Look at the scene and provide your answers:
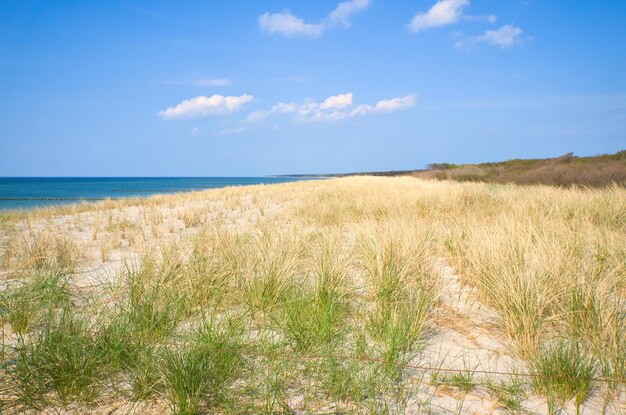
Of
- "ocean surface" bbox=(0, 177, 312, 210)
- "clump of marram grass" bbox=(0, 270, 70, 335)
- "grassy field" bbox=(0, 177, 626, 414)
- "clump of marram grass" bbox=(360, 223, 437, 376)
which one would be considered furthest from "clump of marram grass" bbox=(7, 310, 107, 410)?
"ocean surface" bbox=(0, 177, 312, 210)

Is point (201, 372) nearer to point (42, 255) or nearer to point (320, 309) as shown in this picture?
point (320, 309)

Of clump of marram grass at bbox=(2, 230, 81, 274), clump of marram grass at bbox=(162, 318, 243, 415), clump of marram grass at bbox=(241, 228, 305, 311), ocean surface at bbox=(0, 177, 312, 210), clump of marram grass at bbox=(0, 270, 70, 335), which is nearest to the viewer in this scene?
clump of marram grass at bbox=(162, 318, 243, 415)

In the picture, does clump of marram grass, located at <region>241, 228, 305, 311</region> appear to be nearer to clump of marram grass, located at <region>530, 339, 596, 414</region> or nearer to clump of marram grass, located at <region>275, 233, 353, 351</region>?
clump of marram grass, located at <region>275, 233, 353, 351</region>

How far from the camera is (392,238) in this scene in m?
3.76

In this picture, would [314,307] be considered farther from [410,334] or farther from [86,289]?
[86,289]

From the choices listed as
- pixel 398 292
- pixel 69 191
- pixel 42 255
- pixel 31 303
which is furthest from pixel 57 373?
pixel 69 191

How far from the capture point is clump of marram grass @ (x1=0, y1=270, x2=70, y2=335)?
232 cm

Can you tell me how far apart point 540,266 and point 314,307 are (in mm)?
1965

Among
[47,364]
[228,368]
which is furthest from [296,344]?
[47,364]

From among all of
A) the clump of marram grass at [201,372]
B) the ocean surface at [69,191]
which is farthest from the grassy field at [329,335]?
the ocean surface at [69,191]

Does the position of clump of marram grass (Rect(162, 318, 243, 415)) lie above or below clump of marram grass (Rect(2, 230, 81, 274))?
below

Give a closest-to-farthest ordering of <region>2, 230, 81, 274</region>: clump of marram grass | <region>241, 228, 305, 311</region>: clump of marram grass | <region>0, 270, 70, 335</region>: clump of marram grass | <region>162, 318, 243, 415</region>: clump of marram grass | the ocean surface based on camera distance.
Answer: <region>162, 318, 243, 415</region>: clump of marram grass → <region>0, 270, 70, 335</region>: clump of marram grass → <region>241, 228, 305, 311</region>: clump of marram grass → <region>2, 230, 81, 274</region>: clump of marram grass → the ocean surface

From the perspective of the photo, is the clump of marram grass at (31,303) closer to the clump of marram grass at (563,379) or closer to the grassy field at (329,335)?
the grassy field at (329,335)

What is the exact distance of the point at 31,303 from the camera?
252 cm
